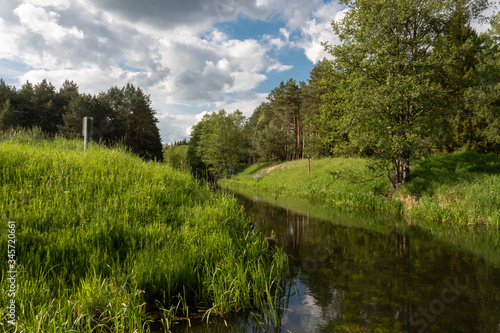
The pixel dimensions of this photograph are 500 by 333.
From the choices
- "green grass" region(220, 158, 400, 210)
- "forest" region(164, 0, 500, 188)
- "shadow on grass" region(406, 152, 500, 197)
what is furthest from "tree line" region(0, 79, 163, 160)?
"shadow on grass" region(406, 152, 500, 197)

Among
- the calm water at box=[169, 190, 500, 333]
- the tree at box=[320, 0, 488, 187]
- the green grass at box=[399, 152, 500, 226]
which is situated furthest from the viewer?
the tree at box=[320, 0, 488, 187]

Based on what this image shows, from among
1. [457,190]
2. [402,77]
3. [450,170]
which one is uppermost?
[402,77]

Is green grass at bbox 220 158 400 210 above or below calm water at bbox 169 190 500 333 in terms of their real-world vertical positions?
above

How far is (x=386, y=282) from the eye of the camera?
658 cm

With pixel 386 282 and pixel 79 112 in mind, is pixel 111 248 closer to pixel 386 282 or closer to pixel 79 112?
pixel 386 282

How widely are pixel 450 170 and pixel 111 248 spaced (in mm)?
22980

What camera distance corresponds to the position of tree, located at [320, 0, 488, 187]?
656 inches

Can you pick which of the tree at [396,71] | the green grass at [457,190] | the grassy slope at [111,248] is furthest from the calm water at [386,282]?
the tree at [396,71]

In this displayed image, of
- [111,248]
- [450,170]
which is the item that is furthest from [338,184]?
[111,248]

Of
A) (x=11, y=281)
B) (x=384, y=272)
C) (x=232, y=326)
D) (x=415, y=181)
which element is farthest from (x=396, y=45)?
(x=11, y=281)

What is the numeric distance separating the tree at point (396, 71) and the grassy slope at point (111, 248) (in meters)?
13.1

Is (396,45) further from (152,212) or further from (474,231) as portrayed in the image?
(152,212)

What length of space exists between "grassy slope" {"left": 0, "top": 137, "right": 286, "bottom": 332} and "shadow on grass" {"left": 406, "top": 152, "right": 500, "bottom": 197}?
49.5 ft

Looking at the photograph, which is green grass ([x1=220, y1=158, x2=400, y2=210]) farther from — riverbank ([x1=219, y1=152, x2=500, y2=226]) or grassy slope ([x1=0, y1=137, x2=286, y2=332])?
grassy slope ([x1=0, y1=137, x2=286, y2=332])
